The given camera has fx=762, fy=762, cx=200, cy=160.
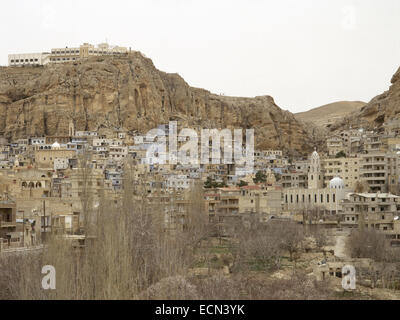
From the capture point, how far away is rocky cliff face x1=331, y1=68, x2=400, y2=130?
2327 inches

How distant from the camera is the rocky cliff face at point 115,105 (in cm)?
6450

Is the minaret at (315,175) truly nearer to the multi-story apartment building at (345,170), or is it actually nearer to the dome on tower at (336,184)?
the multi-story apartment building at (345,170)

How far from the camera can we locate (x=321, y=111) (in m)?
128

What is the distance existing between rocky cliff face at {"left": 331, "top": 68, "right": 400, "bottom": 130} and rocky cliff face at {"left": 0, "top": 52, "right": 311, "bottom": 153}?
7343 millimetres

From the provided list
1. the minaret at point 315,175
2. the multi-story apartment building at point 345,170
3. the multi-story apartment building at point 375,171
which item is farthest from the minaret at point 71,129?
the multi-story apartment building at point 375,171

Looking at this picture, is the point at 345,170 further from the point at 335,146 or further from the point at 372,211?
the point at 372,211

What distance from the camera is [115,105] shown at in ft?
218

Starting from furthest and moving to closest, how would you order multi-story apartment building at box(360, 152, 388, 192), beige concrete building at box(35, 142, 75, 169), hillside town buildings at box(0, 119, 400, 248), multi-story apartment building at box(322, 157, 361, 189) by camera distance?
1. beige concrete building at box(35, 142, 75, 169)
2. multi-story apartment building at box(322, 157, 361, 189)
3. multi-story apartment building at box(360, 152, 388, 192)
4. hillside town buildings at box(0, 119, 400, 248)

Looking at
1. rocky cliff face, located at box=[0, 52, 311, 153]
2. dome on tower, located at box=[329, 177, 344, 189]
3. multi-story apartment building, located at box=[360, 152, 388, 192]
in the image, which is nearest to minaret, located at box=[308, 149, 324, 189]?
multi-story apartment building, located at box=[360, 152, 388, 192]

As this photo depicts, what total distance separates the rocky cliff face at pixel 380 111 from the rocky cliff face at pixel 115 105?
734 cm

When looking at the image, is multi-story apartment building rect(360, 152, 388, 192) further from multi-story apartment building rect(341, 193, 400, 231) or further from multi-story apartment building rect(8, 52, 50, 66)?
multi-story apartment building rect(8, 52, 50, 66)

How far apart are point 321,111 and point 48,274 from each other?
117m
